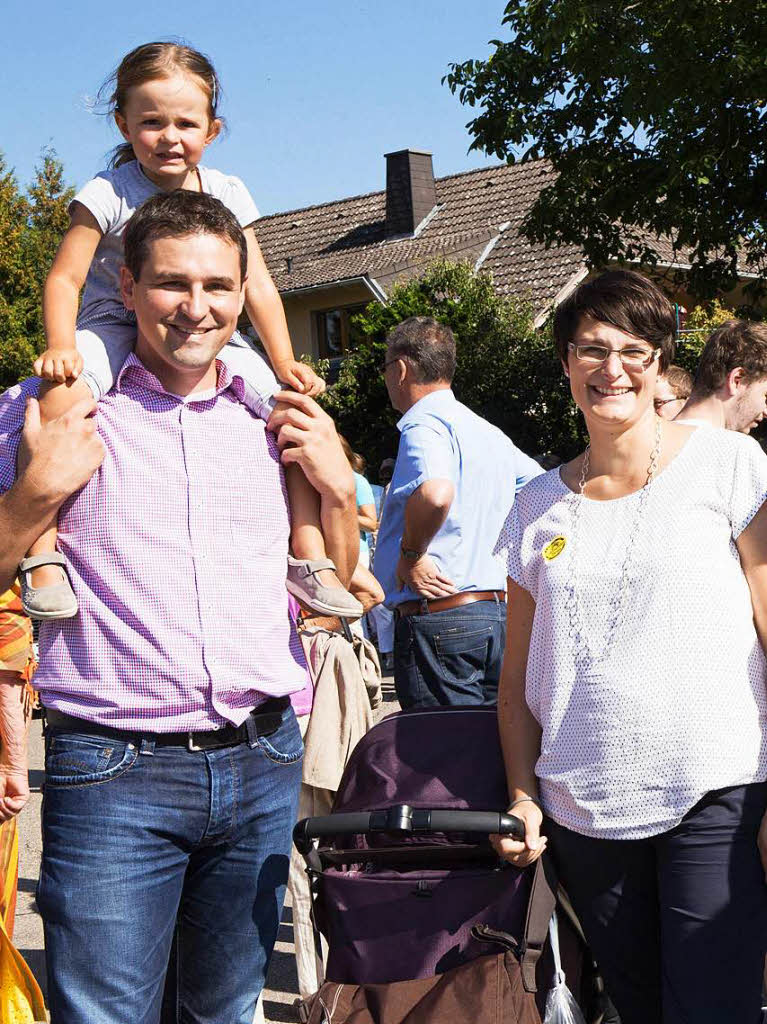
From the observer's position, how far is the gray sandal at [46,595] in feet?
8.11

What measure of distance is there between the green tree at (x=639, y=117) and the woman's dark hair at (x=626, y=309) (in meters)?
9.99

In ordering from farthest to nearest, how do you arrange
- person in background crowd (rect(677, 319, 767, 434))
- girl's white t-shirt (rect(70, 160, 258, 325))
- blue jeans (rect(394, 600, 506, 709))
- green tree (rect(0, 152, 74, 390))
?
green tree (rect(0, 152, 74, 390)) < blue jeans (rect(394, 600, 506, 709)) < person in background crowd (rect(677, 319, 767, 434)) < girl's white t-shirt (rect(70, 160, 258, 325))

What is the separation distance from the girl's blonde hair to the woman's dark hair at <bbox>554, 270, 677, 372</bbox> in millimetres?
1216

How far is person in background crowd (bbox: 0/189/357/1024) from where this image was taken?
252cm

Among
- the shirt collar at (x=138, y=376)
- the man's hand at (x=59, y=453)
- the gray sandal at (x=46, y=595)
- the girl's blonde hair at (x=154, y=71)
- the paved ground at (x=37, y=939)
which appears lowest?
the paved ground at (x=37, y=939)

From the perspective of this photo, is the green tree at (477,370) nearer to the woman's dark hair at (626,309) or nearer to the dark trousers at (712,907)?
the woman's dark hair at (626,309)

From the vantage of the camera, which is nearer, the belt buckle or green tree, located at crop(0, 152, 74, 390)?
the belt buckle

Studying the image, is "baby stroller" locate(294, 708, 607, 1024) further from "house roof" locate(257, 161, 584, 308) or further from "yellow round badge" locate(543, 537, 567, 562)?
"house roof" locate(257, 161, 584, 308)

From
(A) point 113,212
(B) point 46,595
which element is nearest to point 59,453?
(B) point 46,595

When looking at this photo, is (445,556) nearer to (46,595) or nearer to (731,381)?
(731,381)

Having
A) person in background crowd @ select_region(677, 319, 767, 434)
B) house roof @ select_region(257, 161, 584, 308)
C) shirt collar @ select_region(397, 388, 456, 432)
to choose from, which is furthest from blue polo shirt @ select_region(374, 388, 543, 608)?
house roof @ select_region(257, 161, 584, 308)

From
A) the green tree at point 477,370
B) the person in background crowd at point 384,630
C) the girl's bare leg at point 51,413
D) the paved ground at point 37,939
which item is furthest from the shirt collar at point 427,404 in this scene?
the green tree at point 477,370

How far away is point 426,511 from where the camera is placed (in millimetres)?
5180

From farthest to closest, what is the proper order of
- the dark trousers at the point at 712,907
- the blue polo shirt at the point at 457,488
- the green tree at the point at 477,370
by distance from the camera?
the green tree at the point at 477,370 → the blue polo shirt at the point at 457,488 → the dark trousers at the point at 712,907
